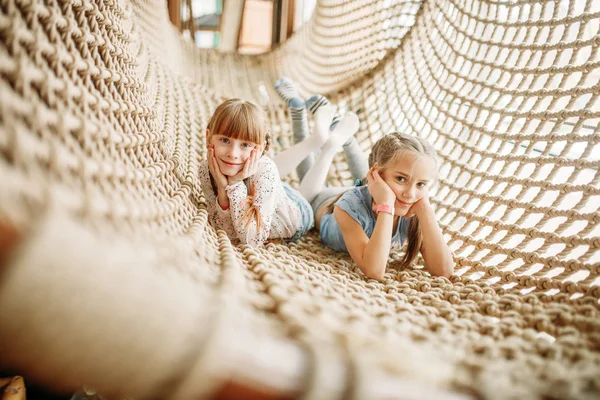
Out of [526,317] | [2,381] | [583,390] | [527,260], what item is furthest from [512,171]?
[2,381]

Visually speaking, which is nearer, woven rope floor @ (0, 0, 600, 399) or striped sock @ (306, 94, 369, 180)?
woven rope floor @ (0, 0, 600, 399)

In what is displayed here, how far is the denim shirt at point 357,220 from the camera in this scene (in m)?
0.93

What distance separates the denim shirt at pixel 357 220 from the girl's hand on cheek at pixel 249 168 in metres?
0.21

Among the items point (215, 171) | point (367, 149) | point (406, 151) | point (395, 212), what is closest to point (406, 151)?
point (406, 151)

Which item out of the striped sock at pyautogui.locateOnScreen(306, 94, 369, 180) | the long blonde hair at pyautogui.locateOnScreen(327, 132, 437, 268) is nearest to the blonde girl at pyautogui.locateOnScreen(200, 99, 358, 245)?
the long blonde hair at pyautogui.locateOnScreen(327, 132, 437, 268)

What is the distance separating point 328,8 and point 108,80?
1.42 m

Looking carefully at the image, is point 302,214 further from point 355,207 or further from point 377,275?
point 377,275

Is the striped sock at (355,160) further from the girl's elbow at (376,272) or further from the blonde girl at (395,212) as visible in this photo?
the girl's elbow at (376,272)

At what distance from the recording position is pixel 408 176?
0.86m

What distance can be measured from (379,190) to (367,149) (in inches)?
19.9

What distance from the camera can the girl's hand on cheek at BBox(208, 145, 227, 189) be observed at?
854 mm

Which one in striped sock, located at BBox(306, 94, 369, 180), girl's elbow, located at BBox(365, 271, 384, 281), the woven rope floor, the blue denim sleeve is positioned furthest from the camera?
striped sock, located at BBox(306, 94, 369, 180)

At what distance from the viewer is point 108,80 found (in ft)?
1.96

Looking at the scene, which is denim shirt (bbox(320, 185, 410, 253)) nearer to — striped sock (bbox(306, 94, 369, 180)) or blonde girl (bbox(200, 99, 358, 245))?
blonde girl (bbox(200, 99, 358, 245))
